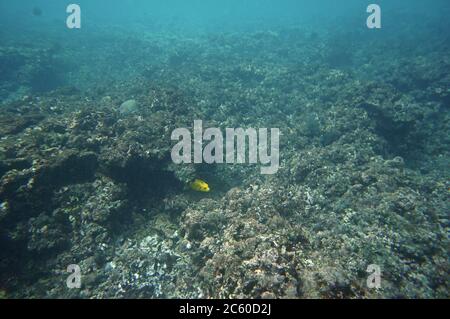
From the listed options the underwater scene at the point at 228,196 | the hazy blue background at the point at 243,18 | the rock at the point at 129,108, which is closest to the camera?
the underwater scene at the point at 228,196

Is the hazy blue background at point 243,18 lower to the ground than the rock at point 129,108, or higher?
higher

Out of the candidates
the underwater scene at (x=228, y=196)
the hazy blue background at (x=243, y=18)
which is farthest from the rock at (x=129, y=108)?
the hazy blue background at (x=243, y=18)

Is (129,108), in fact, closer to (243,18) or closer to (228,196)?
(228,196)

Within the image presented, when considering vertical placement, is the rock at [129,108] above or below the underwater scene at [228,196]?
above

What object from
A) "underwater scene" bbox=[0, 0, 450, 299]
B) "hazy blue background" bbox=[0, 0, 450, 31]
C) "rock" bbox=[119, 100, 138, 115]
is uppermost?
"hazy blue background" bbox=[0, 0, 450, 31]

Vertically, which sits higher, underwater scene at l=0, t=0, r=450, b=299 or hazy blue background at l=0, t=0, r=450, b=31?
hazy blue background at l=0, t=0, r=450, b=31

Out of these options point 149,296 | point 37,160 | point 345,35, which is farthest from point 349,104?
A: point 345,35

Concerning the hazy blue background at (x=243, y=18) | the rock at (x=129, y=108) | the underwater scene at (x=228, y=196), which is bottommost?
the underwater scene at (x=228, y=196)

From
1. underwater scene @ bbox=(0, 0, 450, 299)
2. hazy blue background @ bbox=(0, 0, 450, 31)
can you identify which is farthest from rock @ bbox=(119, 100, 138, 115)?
hazy blue background @ bbox=(0, 0, 450, 31)

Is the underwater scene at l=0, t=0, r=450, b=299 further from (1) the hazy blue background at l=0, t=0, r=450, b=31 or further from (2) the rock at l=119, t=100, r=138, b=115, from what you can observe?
(1) the hazy blue background at l=0, t=0, r=450, b=31

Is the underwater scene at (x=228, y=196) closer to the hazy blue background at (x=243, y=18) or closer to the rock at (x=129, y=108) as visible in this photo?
the rock at (x=129, y=108)

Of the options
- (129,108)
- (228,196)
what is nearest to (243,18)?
(129,108)

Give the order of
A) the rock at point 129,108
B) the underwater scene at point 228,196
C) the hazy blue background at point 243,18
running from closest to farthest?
the underwater scene at point 228,196 < the rock at point 129,108 < the hazy blue background at point 243,18

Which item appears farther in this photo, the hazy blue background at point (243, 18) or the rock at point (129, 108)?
the hazy blue background at point (243, 18)
